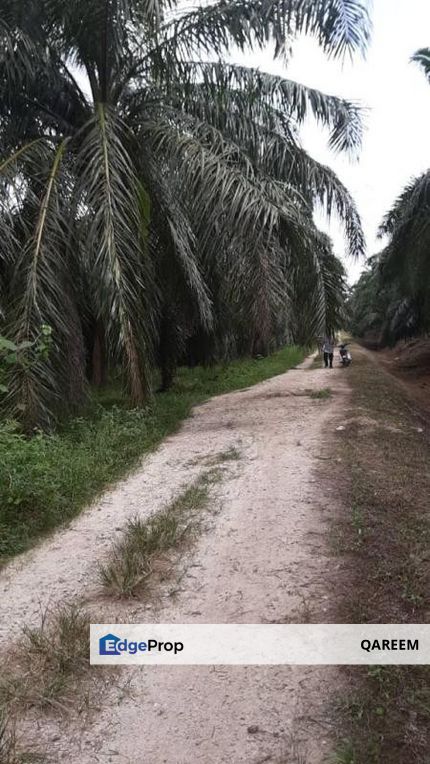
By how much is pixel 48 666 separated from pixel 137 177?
292 inches

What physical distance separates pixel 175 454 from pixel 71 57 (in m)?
6.65

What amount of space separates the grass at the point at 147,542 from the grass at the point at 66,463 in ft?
2.35

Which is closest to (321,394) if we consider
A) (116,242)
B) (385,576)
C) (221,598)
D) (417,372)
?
(116,242)

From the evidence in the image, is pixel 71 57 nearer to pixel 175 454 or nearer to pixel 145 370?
pixel 145 370

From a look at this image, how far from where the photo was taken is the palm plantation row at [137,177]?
Result: 24.0 feet

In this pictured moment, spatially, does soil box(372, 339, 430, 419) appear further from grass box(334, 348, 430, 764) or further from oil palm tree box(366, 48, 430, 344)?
grass box(334, 348, 430, 764)

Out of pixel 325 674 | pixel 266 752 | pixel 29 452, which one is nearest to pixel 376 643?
pixel 325 674

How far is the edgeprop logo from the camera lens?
2.70 m

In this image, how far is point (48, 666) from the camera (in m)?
2.56

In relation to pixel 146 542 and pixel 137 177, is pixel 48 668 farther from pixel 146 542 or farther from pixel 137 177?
pixel 137 177

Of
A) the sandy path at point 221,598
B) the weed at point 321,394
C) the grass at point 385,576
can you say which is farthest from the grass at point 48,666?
the weed at point 321,394

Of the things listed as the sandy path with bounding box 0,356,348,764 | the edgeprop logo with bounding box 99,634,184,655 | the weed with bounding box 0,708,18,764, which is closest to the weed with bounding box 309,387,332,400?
the sandy path with bounding box 0,356,348,764

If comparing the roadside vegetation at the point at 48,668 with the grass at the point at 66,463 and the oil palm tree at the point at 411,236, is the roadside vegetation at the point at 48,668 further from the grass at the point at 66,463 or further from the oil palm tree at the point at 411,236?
the oil palm tree at the point at 411,236

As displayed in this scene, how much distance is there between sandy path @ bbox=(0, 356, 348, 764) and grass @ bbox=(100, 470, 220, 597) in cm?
14
